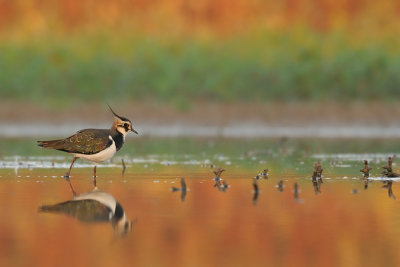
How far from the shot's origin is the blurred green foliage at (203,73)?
2230 cm

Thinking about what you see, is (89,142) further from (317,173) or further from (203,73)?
(203,73)

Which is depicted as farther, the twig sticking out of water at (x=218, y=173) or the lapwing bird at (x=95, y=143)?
the lapwing bird at (x=95, y=143)

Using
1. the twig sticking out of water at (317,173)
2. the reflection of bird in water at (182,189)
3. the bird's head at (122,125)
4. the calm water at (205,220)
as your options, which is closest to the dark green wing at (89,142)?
the bird's head at (122,125)

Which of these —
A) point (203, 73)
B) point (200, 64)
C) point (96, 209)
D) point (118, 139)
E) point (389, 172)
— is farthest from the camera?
point (200, 64)

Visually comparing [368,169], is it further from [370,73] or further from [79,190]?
[370,73]

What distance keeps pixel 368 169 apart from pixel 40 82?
40.6ft

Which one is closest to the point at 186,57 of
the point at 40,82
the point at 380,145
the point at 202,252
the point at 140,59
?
the point at 140,59

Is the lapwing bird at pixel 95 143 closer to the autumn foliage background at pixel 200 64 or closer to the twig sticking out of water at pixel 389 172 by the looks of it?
the twig sticking out of water at pixel 389 172

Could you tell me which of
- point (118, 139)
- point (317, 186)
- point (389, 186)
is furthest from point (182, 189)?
point (389, 186)

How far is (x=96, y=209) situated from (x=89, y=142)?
2.58 meters

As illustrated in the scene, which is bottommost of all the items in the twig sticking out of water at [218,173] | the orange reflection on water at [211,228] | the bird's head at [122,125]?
the orange reflection on water at [211,228]

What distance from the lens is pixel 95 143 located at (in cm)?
1161

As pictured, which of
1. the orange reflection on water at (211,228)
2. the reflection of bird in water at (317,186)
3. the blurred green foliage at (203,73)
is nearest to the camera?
the orange reflection on water at (211,228)

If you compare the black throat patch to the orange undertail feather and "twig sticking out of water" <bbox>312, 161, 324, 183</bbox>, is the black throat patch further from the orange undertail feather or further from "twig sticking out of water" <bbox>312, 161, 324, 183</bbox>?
"twig sticking out of water" <bbox>312, 161, 324, 183</bbox>
